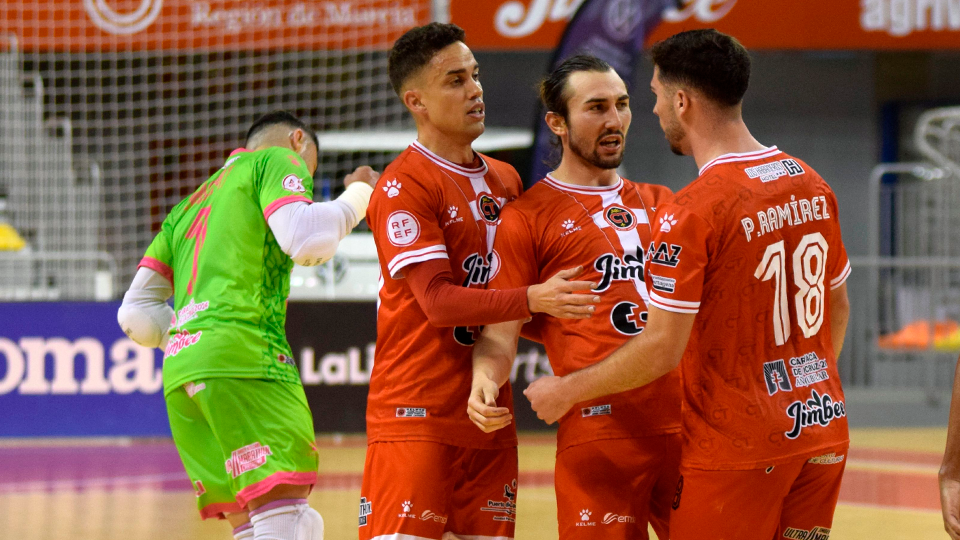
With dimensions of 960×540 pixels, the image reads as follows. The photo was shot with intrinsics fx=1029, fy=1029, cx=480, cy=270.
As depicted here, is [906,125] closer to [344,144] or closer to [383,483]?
[344,144]

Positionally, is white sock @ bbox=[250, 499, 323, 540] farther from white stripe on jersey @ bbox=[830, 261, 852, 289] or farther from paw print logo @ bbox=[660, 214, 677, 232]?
white stripe on jersey @ bbox=[830, 261, 852, 289]

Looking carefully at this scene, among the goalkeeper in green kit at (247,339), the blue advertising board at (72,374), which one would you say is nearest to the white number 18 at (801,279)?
the goalkeeper in green kit at (247,339)

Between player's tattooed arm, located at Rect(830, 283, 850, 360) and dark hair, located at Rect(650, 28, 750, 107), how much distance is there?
748 millimetres

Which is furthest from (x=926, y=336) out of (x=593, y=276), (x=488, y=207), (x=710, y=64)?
(x=710, y=64)

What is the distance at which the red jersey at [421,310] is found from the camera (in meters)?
3.42

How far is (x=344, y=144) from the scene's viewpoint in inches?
538

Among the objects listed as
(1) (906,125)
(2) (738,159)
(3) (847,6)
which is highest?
(3) (847,6)

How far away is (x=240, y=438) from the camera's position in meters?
3.76

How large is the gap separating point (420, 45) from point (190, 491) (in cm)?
505

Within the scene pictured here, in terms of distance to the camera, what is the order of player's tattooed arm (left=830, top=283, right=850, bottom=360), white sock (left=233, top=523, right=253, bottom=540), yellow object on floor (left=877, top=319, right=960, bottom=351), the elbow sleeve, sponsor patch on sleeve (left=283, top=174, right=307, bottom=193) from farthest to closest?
yellow object on floor (left=877, top=319, right=960, bottom=351), the elbow sleeve, white sock (left=233, top=523, right=253, bottom=540), sponsor patch on sleeve (left=283, top=174, right=307, bottom=193), player's tattooed arm (left=830, top=283, right=850, bottom=360)

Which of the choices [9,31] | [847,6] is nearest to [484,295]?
[9,31]

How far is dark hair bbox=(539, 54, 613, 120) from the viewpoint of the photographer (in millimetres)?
3680

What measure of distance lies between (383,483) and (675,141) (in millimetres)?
1464

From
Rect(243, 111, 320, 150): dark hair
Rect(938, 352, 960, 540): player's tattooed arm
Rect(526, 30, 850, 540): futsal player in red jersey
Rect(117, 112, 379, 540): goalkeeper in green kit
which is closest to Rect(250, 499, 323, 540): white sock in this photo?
Rect(117, 112, 379, 540): goalkeeper in green kit
